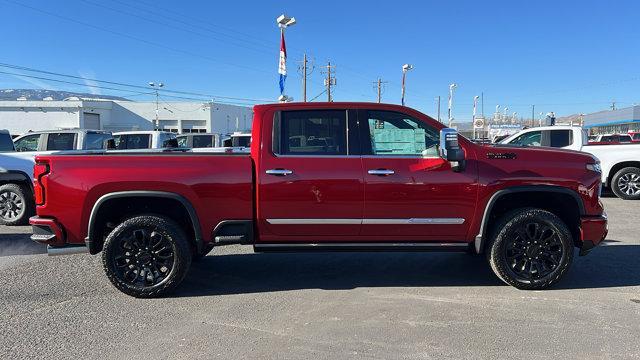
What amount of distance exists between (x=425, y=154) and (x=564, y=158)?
1457 mm

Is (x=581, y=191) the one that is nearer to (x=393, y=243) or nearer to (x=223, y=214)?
(x=393, y=243)

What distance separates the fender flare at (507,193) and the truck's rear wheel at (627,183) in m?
8.46

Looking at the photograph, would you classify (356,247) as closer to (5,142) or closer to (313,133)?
(313,133)

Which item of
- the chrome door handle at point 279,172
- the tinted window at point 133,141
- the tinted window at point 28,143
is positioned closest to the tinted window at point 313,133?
the chrome door handle at point 279,172

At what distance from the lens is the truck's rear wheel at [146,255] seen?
4.93 m

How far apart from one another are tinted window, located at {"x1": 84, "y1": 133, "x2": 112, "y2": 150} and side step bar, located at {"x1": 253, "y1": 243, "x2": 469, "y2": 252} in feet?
25.1

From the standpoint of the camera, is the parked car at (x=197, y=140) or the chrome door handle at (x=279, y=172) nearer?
the chrome door handle at (x=279, y=172)

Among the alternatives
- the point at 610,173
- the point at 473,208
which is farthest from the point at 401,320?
the point at 610,173

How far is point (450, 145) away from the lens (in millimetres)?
4695

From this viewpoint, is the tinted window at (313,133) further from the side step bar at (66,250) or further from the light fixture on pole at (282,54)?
the light fixture on pole at (282,54)

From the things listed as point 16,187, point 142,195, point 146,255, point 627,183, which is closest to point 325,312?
point 146,255

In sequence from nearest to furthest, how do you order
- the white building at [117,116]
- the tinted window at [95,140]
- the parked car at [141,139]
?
the tinted window at [95,140] → the parked car at [141,139] → the white building at [117,116]

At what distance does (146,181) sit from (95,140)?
294 inches

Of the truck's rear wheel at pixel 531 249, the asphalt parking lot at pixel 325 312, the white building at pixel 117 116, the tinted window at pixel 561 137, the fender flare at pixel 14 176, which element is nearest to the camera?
the asphalt parking lot at pixel 325 312
